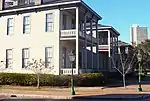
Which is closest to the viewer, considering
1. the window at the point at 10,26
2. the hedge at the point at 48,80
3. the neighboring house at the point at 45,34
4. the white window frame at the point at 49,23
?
the hedge at the point at 48,80

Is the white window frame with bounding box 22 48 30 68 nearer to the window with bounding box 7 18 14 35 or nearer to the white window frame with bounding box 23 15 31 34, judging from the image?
the white window frame with bounding box 23 15 31 34

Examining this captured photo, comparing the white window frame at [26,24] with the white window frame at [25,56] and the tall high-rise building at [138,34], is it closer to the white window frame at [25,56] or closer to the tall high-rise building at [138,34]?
the white window frame at [25,56]

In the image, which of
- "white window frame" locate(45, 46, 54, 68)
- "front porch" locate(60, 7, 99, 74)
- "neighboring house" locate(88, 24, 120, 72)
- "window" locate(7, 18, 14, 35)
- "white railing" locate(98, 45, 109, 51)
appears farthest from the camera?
"white railing" locate(98, 45, 109, 51)

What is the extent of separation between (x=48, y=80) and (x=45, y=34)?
5859 mm

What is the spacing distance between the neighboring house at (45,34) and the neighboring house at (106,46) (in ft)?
29.6

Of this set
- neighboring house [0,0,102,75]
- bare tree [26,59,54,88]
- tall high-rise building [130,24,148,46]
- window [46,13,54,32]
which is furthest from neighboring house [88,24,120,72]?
tall high-rise building [130,24,148,46]

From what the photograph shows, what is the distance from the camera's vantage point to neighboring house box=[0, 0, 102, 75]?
30.8m

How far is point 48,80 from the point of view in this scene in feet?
92.6

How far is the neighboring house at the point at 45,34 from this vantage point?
101 feet

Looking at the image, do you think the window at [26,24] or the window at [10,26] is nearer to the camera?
the window at [26,24]

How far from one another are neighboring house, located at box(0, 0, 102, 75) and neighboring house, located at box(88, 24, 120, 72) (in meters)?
9.03

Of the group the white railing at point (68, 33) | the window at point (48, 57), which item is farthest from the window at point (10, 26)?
the white railing at point (68, 33)

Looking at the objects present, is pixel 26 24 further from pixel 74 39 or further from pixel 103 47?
pixel 103 47

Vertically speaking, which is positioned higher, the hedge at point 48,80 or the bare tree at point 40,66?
the bare tree at point 40,66
